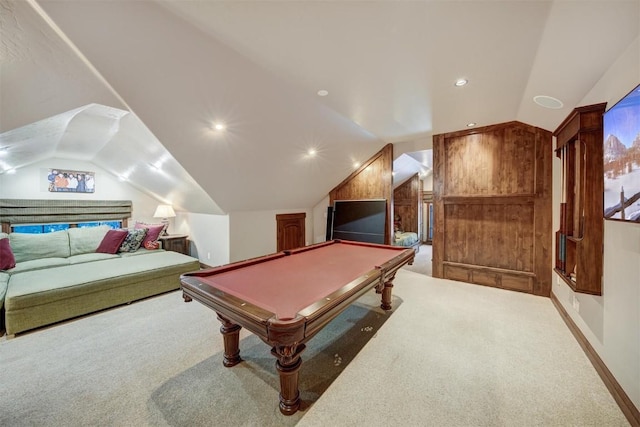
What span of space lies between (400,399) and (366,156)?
4089mm

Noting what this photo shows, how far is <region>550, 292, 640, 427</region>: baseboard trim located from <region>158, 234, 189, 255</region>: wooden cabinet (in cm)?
591

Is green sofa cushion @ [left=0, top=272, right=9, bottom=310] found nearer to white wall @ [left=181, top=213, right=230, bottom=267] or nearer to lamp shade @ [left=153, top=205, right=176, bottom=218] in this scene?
lamp shade @ [left=153, top=205, right=176, bottom=218]

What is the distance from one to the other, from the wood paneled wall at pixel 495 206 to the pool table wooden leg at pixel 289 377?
3.42m

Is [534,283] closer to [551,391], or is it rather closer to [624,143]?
[551,391]

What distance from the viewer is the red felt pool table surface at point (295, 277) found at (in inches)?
61.0

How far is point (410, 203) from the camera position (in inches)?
287

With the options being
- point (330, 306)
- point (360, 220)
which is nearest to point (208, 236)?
point (360, 220)

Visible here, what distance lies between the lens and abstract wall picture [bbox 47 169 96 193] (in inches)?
166

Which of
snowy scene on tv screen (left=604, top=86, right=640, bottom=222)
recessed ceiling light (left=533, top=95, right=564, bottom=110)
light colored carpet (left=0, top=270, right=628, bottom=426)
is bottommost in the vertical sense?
light colored carpet (left=0, top=270, right=628, bottom=426)

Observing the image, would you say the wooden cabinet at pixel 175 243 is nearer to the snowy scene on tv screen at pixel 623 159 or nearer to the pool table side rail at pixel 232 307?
the pool table side rail at pixel 232 307

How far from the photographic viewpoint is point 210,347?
2.18 meters

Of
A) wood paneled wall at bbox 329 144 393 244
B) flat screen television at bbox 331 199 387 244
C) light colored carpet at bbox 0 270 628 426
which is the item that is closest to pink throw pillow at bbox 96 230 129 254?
light colored carpet at bbox 0 270 628 426

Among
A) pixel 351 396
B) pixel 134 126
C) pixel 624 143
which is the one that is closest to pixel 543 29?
pixel 624 143

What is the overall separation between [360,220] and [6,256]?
17.7ft
